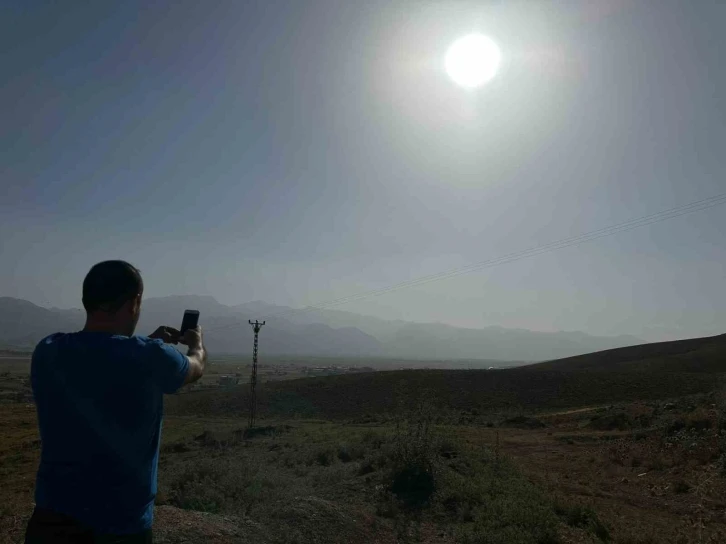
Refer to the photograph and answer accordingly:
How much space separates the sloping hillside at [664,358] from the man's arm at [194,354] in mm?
52107

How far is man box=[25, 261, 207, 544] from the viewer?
238 cm

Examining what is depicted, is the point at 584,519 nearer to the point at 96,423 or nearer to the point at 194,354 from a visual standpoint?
the point at 194,354

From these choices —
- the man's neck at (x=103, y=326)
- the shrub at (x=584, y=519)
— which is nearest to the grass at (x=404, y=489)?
the shrub at (x=584, y=519)

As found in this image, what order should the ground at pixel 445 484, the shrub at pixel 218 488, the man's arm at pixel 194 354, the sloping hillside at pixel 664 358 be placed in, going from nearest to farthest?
the man's arm at pixel 194 354
the ground at pixel 445 484
the shrub at pixel 218 488
the sloping hillside at pixel 664 358

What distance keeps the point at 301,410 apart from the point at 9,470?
75.9 feet

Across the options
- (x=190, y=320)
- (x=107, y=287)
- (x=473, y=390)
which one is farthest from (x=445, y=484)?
(x=473, y=390)

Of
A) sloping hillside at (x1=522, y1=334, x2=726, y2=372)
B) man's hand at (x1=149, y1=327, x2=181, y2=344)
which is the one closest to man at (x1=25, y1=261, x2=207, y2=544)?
man's hand at (x1=149, y1=327, x2=181, y2=344)

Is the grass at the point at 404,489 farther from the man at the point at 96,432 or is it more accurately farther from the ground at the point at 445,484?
the man at the point at 96,432

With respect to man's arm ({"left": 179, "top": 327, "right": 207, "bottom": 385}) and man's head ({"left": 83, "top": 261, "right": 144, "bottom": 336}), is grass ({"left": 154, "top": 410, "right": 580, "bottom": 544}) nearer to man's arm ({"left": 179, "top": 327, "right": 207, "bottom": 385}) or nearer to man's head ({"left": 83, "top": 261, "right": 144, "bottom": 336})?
man's arm ({"left": 179, "top": 327, "right": 207, "bottom": 385})

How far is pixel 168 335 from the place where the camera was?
324 cm

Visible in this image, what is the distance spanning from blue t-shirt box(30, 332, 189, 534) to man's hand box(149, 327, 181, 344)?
0.67m

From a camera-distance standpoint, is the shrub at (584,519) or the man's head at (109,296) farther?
the shrub at (584,519)

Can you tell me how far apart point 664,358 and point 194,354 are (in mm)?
60377

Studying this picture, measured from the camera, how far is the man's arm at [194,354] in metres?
2.78
